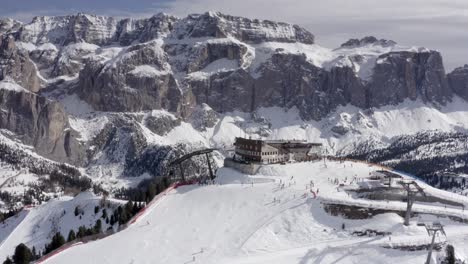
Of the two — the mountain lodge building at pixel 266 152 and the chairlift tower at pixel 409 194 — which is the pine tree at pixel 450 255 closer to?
the chairlift tower at pixel 409 194

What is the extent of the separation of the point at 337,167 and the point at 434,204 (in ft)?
86.5

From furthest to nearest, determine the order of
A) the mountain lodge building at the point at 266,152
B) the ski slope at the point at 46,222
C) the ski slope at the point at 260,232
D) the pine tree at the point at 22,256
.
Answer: the ski slope at the point at 46,222, the mountain lodge building at the point at 266,152, the pine tree at the point at 22,256, the ski slope at the point at 260,232

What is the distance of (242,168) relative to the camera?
438 feet

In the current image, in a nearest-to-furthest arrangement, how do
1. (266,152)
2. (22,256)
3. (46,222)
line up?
(22,256), (266,152), (46,222)

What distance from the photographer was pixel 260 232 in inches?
3706

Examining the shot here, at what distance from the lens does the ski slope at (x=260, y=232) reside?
86.9 meters

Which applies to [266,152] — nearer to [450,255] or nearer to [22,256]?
[22,256]

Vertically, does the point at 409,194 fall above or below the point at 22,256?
above

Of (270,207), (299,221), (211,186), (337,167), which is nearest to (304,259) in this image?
(299,221)

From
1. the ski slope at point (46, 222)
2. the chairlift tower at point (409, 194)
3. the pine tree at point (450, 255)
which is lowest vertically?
the ski slope at point (46, 222)

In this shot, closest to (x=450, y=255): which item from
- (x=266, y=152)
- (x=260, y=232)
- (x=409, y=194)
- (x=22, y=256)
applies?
(x=409, y=194)

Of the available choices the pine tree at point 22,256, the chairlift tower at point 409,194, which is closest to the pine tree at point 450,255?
the chairlift tower at point 409,194

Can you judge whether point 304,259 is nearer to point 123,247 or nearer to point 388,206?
point 388,206

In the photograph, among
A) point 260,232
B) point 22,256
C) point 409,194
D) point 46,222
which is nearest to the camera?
point 260,232
